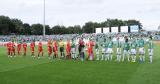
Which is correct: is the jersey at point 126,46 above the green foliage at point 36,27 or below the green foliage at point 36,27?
below

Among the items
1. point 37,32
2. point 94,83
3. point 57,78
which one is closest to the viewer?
point 94,83

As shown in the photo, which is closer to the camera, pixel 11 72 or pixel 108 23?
pixel 11 72

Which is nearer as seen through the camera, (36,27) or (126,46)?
(126,46)

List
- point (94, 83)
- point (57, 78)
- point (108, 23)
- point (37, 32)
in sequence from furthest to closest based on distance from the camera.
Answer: point (108, 23) → point (37, 32) → point (57, 78) → point (94, 83)

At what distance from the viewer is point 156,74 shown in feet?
56.8

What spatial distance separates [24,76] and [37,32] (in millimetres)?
98794

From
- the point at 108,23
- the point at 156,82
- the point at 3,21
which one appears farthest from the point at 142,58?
the point at 108,23

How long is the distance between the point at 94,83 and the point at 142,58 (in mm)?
11673

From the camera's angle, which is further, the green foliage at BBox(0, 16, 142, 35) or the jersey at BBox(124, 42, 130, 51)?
the green foliage at BBox(0, 16, 142, 35)

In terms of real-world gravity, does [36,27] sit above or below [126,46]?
above

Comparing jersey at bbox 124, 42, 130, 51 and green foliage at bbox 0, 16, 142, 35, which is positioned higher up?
green foliage at bbox 0, 16, 142, 35

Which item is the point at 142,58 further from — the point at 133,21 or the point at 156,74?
the point at 133,21

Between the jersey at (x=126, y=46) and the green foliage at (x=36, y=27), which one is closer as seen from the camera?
the jersey at (x=126, y=46)

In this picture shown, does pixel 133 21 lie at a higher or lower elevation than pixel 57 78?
higher
